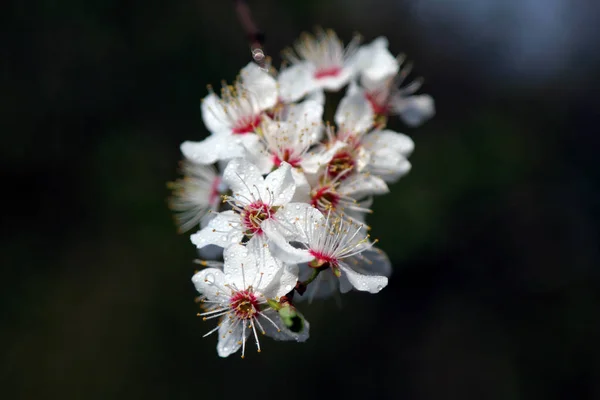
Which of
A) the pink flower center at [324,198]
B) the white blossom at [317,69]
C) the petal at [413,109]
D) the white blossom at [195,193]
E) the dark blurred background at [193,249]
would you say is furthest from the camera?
the dark blurred background at [193,249]

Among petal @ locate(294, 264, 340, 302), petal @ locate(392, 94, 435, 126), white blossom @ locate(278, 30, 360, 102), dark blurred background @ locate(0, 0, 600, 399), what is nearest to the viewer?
petal @ locate(294, 264, 340, 302)

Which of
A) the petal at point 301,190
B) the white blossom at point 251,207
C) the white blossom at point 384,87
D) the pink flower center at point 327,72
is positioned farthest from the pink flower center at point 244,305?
the pink flower center at point 327,72

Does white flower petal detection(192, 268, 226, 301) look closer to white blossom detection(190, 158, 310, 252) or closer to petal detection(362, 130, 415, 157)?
white blossom detection(190, 158, 310, 252)

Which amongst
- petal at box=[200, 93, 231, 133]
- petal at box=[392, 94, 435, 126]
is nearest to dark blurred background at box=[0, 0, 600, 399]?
petal at box=[392, 94, 435, 126]

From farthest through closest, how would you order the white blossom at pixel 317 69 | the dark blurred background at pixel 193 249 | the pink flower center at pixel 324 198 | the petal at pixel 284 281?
the dark blurred background at pixel 193 249 → the white blossom at pixel 317 69 → the pink flower center at pixel 324 198 → the petal at pixel 284 281

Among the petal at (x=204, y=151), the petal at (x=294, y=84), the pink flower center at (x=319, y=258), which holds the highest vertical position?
the petal at (x=294, y=84)

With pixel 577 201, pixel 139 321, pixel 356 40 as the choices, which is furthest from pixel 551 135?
pixel 139 321

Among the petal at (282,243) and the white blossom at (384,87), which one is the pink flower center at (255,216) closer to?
the petal at (282,243)

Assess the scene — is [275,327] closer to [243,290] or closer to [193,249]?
[243,290]
